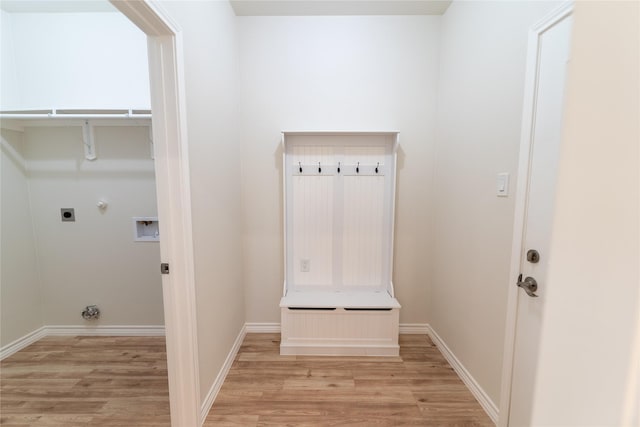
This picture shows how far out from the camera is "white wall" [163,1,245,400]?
141 centimetres

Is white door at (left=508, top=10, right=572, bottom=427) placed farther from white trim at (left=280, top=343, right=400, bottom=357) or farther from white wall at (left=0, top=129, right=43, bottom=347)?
white wall at (left=0, top=129, right=43, bottom=347)

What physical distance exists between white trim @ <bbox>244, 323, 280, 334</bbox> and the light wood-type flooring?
18 centimetres

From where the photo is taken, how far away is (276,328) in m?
2.40

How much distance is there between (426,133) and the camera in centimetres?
225

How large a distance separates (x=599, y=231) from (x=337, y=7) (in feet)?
8.03

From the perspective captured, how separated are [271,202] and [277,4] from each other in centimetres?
161

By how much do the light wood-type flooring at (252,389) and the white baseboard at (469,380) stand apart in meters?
0.04

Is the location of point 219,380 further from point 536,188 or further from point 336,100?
point 336,100

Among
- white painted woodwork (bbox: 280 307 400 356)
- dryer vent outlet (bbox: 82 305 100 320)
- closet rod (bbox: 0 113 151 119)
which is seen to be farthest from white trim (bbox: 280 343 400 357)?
closet rod (bbox: 0 113 151 119)

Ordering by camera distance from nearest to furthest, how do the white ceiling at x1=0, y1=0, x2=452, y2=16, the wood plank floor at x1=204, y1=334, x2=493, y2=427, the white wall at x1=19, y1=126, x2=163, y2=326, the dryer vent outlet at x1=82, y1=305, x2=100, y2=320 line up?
the wood plank floor at x1=204, y1=334, x2=493, y2=427 → the white ceiling at x1=0, y1=0, x2=452, y2=16 → the white wall at x1=19, y1=126, x2=163, y2=326 → the dryer vent outlet at x1=82, y1=305, x2=100, y2=320

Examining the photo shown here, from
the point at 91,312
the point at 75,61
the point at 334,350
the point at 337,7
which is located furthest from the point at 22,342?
the point at 337,7

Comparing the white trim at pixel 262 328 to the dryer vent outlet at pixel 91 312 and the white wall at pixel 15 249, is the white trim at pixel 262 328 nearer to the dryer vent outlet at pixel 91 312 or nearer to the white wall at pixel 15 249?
the dryer vent outlet at pixel 91 312

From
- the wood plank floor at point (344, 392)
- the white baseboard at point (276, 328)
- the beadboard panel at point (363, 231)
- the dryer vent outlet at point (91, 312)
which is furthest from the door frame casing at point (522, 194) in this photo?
the dryer vent outlet at point (91, 312)

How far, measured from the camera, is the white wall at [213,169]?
1.41 meters
